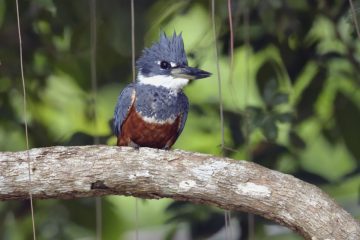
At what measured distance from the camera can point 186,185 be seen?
9.45 ft

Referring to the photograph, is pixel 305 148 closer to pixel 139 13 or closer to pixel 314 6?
pixel 314 6

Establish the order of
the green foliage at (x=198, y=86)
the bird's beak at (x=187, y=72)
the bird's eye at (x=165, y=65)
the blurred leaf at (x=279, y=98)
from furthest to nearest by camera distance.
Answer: the green foliage at (x=198, y=86), the blurred leaf at (x=279, y=98), the bird's eye at (x=165, y=65), the bird's beak at (x=187, y=72)

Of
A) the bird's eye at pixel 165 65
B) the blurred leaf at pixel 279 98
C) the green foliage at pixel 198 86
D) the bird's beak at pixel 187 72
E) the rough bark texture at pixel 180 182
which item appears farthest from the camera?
the green foliage at pixel 198 86

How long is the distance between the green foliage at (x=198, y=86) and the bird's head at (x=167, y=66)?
Answer: 0.64 meters

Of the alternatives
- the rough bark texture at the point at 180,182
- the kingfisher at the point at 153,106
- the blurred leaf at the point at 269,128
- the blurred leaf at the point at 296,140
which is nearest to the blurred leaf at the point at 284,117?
the blurred leaf at the point at 269,128

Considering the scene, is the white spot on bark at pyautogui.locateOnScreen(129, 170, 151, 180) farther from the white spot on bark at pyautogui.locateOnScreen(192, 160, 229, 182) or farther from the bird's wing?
the bird's wing

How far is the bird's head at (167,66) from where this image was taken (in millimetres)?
3436

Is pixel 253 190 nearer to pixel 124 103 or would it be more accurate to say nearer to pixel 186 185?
pixel 186 185

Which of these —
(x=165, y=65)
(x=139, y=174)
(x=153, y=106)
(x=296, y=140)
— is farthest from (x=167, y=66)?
(x=296, y=140)

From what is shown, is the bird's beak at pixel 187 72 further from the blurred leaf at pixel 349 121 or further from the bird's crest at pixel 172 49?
the blurred leaf at pixel 349 121

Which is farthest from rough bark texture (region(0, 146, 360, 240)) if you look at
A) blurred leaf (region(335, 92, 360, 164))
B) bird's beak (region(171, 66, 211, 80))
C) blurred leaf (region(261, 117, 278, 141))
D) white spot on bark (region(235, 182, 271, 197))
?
blurred leaf (region(335, 92, 360, 164))

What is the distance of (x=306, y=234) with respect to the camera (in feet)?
9.39

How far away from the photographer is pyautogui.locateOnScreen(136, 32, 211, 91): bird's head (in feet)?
11.3

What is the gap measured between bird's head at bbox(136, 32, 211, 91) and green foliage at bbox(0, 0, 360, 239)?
0.64 meters
